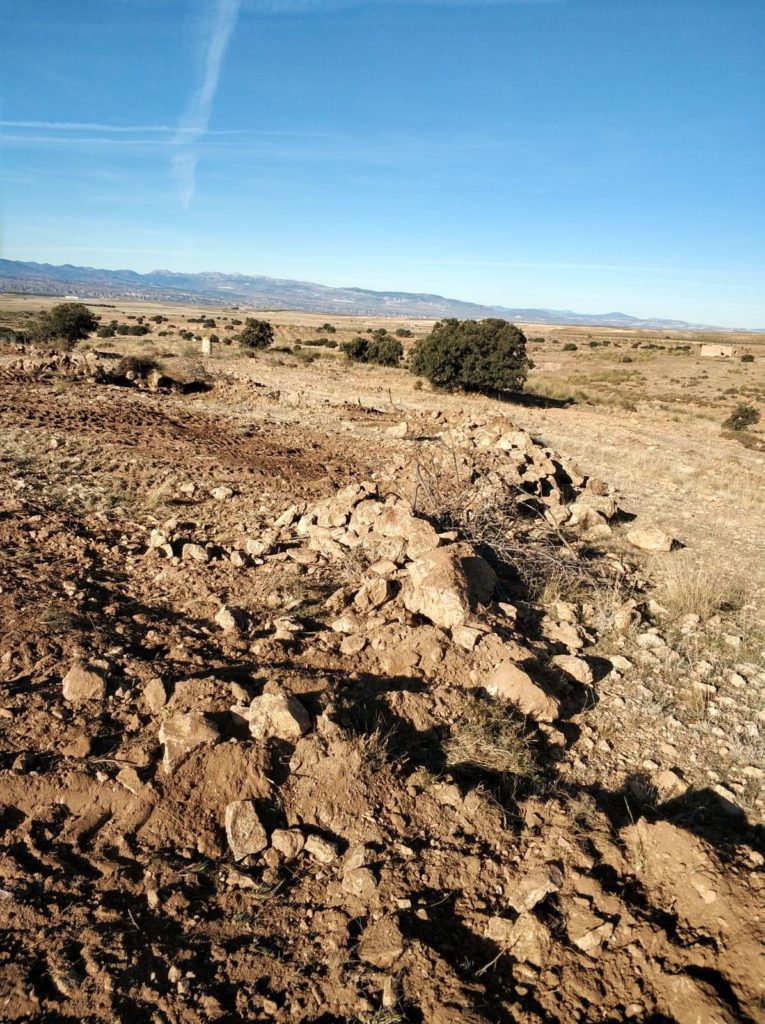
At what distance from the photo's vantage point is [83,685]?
3.67 meters

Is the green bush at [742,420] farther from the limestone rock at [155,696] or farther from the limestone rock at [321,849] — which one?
A: the limestone rock at [321,849]

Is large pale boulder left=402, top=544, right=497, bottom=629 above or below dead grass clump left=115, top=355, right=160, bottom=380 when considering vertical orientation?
below

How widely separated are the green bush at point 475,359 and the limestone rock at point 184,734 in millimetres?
20616

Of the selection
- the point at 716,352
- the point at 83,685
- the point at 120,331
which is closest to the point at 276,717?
the point at 83,685

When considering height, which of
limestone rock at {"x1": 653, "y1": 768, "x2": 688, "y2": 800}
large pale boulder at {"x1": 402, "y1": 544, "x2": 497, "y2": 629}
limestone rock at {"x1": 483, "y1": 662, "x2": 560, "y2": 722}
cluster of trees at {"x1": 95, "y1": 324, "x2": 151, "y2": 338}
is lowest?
limestone rock at {"x1": 653, "y1": 768, "x2": 688, "y2": 800}

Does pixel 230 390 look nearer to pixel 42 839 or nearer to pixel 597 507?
pixel 597 507

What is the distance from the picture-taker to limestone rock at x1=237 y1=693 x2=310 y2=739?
132 inches

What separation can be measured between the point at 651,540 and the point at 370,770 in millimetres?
6066

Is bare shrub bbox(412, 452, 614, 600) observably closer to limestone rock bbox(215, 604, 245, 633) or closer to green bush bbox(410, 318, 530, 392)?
limestone rock bbox(215, 604, 245, 633)

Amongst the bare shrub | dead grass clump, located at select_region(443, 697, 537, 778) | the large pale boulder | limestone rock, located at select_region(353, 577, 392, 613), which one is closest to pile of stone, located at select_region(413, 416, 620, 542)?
the bare shrub

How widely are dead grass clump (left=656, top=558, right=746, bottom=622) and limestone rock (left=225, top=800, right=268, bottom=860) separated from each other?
461 cm

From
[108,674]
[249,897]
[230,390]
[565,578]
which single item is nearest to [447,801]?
[249,897]

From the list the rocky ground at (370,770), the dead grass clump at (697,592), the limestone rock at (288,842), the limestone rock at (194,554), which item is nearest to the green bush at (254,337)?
the rocky ground at (370,770)

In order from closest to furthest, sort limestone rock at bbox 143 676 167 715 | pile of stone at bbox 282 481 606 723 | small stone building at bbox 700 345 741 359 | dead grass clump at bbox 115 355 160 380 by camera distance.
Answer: limestone rock at bbox 143 676 167 715
pile of stone at bbox 282 481 606 723
dead grass clump at bbox 115 355 160 380
small stone building at bbox 700 345 741 359
